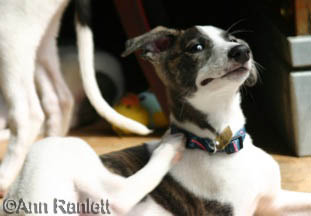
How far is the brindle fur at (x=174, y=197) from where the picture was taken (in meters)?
1.78

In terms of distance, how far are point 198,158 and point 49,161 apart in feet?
1.60

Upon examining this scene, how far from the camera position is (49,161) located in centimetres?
177

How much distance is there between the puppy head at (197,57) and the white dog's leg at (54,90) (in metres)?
0.99

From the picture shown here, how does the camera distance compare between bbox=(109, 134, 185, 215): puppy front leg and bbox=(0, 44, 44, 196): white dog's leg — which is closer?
bbox=(109, 134, 185, 215): puppy front leg

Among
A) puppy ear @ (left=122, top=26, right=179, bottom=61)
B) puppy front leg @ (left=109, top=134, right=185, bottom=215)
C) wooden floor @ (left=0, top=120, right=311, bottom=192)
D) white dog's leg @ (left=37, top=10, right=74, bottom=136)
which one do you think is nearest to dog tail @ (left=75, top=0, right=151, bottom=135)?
white dog's leg @ (left=37, top=10, right=74, bottom=136)

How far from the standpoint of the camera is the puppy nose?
5.62 ft

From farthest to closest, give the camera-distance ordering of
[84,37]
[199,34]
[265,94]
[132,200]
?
[265,94] < [84,37] < [199,34] < [132,200]

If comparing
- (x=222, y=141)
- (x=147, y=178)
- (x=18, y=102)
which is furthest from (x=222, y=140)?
(x=18, y=102)

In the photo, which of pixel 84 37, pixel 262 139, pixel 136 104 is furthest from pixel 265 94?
pixel 84 37

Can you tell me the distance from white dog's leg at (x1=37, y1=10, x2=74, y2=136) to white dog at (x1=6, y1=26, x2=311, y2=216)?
1.02 m

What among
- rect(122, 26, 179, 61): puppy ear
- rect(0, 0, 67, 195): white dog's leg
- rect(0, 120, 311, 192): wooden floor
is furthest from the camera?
rect(0, 0, 67, 195): white dog's leg

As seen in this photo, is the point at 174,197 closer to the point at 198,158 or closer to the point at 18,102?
the point at 198,158

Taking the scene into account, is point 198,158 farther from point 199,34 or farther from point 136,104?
point 136,104

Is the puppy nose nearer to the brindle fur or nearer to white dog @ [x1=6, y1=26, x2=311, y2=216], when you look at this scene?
white dog @ [x1=6, y1=26, x2=311, y2=216]
